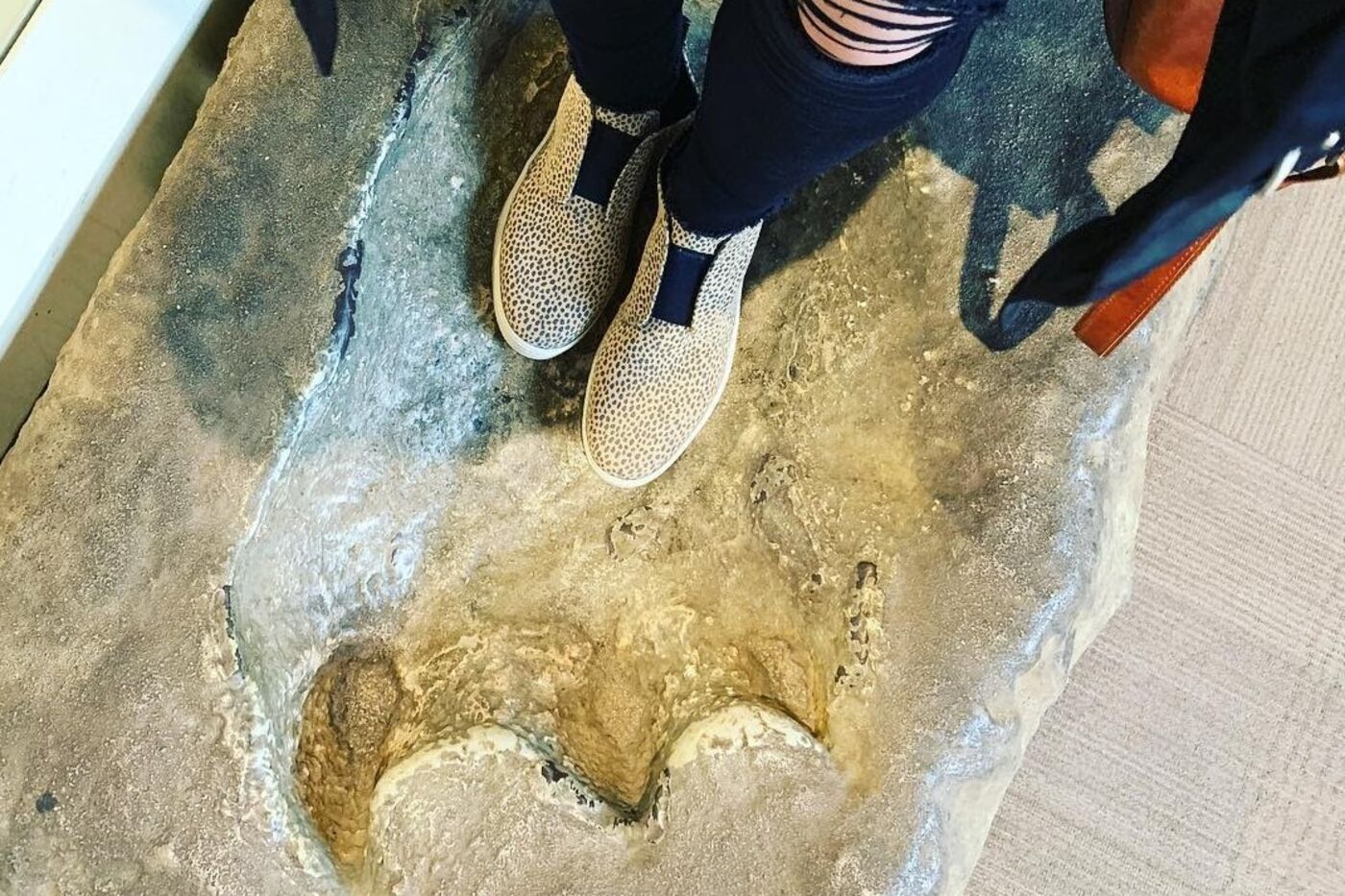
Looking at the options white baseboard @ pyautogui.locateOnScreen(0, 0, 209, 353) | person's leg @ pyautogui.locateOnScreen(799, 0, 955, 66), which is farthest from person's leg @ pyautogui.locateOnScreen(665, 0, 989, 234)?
white baseboard @ pyautogui.locateOnScreen(0, 0, 209, 353)

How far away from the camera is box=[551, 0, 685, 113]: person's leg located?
2.16 feet

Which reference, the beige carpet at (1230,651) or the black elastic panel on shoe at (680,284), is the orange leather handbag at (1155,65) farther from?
the beige carpet at (1230,651)

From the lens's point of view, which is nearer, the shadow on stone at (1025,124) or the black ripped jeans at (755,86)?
the black ripped jeans at (755,86)

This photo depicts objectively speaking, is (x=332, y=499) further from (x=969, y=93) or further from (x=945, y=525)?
(x=969, y=93)

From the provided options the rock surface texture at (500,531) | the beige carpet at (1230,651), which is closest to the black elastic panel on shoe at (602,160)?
the rock surface texture at (500,531)

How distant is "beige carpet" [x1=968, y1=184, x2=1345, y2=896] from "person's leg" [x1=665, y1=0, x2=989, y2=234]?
82 centimetres

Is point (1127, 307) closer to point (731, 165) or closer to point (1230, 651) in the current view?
point (731, 165)

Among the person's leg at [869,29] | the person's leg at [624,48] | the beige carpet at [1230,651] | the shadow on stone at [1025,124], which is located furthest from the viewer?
the beige carpet at [1230,651]

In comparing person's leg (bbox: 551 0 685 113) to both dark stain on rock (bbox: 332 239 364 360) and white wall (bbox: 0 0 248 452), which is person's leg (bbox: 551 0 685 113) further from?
white wall (bbox: 0 0 248 452)

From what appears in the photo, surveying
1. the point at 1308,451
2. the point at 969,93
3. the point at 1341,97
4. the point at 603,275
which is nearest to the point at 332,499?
the point at 603,275

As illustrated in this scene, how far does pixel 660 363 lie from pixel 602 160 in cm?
17

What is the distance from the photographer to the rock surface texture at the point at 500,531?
736mm

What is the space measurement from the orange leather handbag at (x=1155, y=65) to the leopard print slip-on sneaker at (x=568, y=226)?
327 mm

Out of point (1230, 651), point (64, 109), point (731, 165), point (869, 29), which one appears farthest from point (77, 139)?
point (1230, 651)
